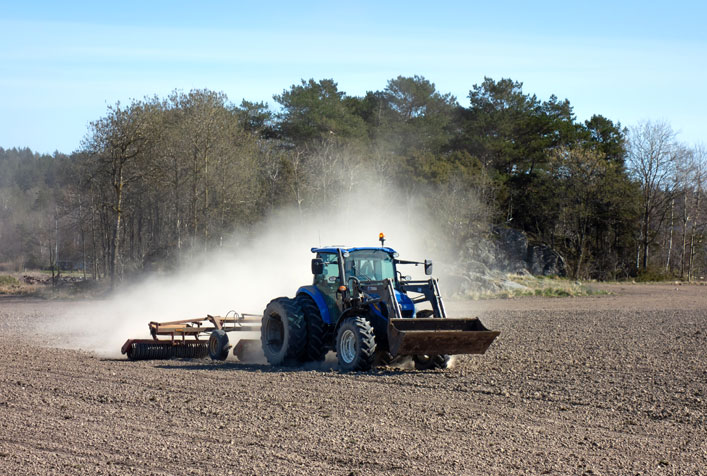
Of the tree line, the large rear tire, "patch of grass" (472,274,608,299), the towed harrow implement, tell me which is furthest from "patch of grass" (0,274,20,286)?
the large rear tire

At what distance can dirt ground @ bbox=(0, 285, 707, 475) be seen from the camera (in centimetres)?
688

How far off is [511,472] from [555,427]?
2138 mm

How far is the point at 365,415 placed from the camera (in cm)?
909

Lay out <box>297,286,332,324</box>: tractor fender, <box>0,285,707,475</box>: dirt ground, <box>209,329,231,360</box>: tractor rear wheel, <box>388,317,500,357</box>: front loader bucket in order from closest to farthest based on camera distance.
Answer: <box>0,285,707,475</box>: dirt ground, <box>388,317,500,357</box>: front loader bucket, <box>297,286,332,324</box>: tractor fender, <box>209,329,231,360</box>: tractor rear wheel

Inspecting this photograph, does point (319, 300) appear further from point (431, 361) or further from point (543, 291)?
point (543, 291)

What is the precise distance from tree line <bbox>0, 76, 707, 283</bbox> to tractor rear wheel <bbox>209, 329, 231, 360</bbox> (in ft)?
82.7

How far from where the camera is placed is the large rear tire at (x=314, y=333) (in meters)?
13.8

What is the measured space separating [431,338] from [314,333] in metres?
2.90

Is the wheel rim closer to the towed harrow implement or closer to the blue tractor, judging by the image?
the blue tractor

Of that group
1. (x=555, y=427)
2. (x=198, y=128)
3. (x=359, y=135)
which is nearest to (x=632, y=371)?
(x=555, y=427)

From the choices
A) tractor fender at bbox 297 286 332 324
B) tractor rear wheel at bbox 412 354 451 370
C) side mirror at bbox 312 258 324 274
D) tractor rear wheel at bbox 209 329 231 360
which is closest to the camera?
tractor rear wheel at bbox 412 354 451 370

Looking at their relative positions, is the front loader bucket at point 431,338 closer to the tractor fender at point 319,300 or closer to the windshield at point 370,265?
the windshield at point 370,265

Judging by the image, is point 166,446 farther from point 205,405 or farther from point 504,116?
point 504,116

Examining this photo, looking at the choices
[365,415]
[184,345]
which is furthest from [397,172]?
[365,415]
